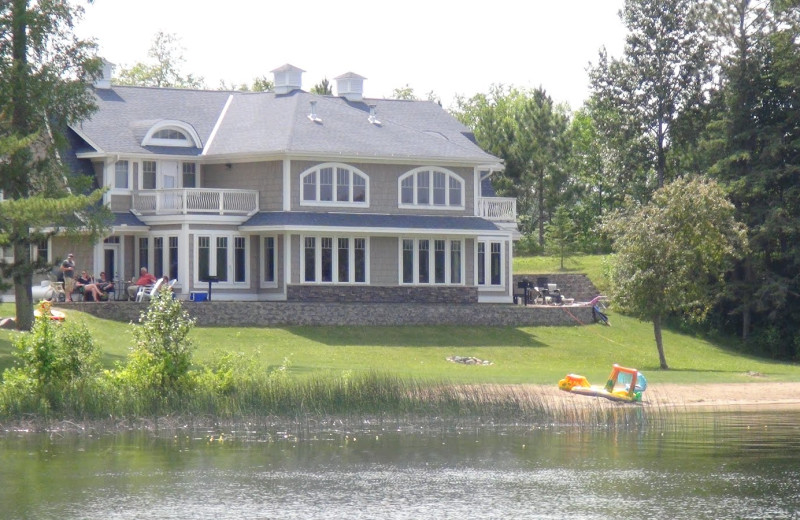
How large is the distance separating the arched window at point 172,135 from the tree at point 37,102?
404 inches

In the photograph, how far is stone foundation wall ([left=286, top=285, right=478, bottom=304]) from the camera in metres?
49.4

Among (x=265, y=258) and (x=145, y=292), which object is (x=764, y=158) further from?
(x=145, y=292)

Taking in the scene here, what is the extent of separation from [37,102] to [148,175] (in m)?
12.7

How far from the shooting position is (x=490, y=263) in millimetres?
54250

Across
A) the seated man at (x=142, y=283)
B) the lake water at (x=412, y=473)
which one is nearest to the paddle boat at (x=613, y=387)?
the lake water at (x=412, y=473)

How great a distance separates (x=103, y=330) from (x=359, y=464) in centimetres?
1814

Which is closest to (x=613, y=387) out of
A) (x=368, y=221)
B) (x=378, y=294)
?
(x=378, y=294)

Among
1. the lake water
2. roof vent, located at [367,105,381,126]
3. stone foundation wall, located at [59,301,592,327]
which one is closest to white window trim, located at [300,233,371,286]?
stone foundation wall, located at [59,301,592,327]

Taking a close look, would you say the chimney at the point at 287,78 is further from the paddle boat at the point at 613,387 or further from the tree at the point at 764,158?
the paddle boat at the point at 613,387

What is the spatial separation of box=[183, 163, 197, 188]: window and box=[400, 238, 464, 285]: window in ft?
28.1

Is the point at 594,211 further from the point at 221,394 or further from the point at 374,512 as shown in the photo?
the point at 374,512

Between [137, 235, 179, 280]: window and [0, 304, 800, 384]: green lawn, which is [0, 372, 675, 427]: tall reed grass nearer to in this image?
[0, 304, 800, 384]: green lawn

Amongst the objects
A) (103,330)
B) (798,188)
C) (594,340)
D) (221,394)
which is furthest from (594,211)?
(221,394)

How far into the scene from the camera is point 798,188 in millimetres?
54438
